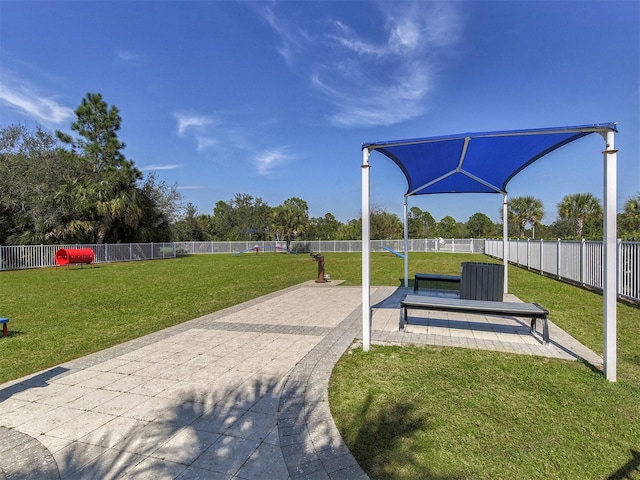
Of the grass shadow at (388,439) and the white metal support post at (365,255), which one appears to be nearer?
the grass shadow at (388,439)

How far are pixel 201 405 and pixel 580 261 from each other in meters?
11.3

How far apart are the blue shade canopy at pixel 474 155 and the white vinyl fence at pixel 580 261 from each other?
9.77 ft

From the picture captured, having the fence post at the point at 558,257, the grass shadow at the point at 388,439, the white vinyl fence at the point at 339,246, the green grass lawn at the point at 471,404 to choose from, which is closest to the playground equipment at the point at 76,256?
the green grass lawn at the point at 471,404

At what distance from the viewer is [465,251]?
32.4 m

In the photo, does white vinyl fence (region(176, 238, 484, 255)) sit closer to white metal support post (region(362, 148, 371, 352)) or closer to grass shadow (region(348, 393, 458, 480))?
white metal support post (region(362, 148, 371, 352))

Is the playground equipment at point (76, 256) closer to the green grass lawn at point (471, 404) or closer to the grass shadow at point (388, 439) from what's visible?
the green grass lawn at point (471, 404)

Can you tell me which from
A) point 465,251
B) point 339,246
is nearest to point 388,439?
point 465,251

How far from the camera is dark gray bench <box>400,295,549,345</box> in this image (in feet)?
15.0

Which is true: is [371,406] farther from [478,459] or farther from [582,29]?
[582,29]

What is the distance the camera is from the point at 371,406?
119 inches

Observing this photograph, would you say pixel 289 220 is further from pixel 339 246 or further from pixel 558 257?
pixel 558 257

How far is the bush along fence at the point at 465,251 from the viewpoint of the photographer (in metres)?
7.89

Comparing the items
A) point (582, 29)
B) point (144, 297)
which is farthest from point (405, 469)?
point (582, 29)

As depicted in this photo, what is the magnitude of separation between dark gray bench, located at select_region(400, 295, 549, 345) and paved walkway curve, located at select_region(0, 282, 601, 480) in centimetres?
31
